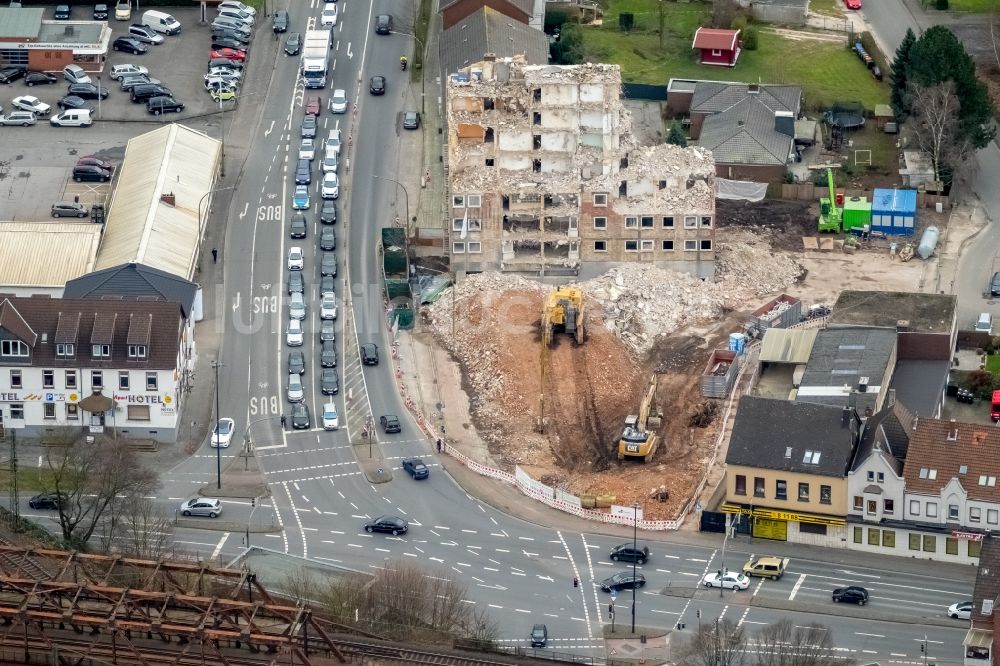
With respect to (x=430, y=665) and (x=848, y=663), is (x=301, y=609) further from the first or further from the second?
(x=848, y=663)

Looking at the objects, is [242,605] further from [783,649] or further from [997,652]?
[997,652]

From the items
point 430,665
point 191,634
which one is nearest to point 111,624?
point 191,634

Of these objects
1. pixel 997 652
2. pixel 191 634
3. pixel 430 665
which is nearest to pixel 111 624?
pixel 191 634

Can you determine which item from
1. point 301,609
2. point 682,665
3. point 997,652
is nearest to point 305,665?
point 301,609

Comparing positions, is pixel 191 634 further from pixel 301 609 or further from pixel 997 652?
pixel 997 652

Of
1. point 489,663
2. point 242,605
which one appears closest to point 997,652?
point 489,663

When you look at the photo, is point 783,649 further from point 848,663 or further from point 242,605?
point 242,605
